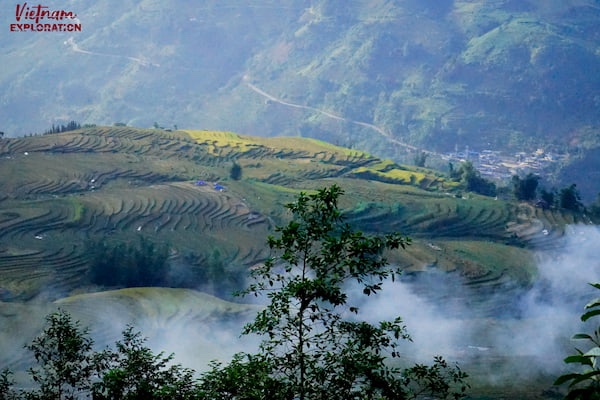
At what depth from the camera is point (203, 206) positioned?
1998 inches

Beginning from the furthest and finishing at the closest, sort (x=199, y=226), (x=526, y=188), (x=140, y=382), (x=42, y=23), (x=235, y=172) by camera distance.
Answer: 1. (x=42, y=23)
2. (x=235, y=172)
3. (x=526, y=188)
4. (x=199, y=226)
5. (x=140, y=382)

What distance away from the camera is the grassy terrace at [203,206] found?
43094 millimetres

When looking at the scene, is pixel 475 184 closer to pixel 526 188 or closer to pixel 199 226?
pixel 526 188

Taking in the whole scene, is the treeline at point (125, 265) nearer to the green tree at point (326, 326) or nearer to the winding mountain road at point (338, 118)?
the green tree at point (326, 326)

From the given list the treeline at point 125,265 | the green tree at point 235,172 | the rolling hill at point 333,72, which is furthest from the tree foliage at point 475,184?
the rolling hill at point 333,72

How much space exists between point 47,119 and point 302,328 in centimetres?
11282

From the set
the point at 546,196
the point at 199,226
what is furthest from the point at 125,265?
the point at 546,196

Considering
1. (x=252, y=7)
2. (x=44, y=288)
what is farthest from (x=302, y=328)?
(x=252, y=7)

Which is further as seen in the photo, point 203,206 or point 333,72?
point 333,72

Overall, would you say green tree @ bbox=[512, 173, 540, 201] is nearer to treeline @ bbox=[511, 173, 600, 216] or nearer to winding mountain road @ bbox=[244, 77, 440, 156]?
treeline @ bbox=[511, 173, 600, 216]

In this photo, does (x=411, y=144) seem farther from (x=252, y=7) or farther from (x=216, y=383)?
(x=216, y=383)

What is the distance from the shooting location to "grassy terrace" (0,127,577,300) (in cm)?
4309

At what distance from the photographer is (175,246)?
146ft

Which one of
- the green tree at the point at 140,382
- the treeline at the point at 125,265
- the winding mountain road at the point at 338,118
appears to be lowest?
the green tree at the point at 140,382
